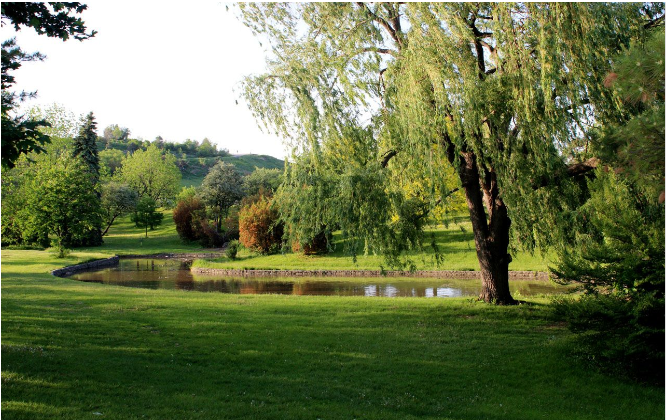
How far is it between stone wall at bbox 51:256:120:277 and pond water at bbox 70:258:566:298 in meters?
0.78

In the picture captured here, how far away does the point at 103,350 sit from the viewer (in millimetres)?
8148

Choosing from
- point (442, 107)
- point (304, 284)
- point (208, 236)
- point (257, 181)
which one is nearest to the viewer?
point (442, 107)

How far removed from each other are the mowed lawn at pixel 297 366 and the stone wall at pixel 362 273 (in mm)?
12857

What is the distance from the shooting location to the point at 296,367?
7.83 m

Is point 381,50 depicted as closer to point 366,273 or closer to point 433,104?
point 433,104

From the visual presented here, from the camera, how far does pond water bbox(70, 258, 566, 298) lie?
2098 cm

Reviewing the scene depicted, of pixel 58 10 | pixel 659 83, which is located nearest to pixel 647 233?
pixel 659 83

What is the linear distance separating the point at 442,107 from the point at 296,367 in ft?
19.8

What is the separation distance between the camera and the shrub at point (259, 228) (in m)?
34.9

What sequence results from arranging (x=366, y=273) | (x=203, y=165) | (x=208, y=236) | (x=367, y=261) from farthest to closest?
(x=203, y=165)
(x=208, y=236)
(x=367, y=261)
(x=366, y=273)

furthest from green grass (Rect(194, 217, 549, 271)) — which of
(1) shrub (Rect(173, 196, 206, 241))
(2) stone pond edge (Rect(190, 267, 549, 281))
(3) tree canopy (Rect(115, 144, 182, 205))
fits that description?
(3) tree canopy (Rect(115, 144, 182, 205))

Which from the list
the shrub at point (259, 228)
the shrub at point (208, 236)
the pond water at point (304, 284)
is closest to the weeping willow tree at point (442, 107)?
the pond water at point (304, 284)

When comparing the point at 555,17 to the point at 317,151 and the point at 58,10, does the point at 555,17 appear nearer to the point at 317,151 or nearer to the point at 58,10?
the point at 317,151

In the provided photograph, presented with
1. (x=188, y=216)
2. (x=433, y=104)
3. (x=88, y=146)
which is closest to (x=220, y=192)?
(x=188, y=216)
